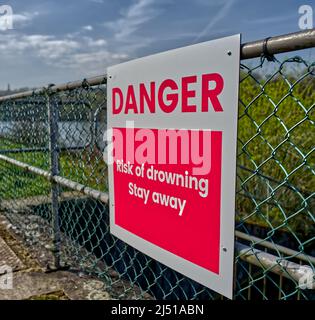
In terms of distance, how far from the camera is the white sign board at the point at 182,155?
1.27 meters

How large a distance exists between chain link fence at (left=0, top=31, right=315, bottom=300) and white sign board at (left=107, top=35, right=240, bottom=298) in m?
0.12

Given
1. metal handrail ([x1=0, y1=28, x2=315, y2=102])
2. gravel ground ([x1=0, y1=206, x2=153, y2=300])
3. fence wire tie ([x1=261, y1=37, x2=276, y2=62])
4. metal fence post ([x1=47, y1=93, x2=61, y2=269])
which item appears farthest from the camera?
metal fence post ([x1=47, y1=93, x2=61, y2=269])

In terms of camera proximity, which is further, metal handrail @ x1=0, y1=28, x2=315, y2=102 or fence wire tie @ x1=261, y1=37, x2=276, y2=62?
fence wire tie @ x1=261, y1=37, x2=276, y2=62

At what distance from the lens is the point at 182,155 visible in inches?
56.1

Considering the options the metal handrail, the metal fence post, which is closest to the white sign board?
the metal handrail

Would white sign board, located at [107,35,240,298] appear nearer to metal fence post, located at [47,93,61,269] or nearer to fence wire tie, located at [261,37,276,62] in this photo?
fence wire tie, located at [261,37,276,62]

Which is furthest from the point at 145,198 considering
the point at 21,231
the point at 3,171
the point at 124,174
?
the point at 3,171

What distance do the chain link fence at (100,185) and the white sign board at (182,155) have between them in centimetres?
12

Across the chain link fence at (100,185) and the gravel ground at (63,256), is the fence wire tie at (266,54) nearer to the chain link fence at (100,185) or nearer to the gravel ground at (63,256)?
the chain link fence at (100,185)

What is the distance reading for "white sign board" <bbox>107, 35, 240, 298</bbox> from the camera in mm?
1272

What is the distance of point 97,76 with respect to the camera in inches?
81.8
